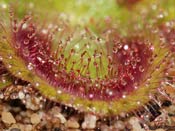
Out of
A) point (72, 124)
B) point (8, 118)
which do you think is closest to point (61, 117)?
point (72, 124)

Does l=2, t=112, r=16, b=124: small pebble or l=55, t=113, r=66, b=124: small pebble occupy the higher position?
l=55, t=113, r=66, b=124: small pebble

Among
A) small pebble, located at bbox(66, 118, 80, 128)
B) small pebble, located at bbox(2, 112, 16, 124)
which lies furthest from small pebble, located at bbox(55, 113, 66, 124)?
→ small pebble, located at bbox(2, 112, 16, 124)

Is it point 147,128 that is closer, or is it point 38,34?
point 147,128

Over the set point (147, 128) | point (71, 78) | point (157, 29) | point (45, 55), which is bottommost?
point (147, 128)

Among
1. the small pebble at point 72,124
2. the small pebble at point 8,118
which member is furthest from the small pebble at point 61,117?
the small pebble at point 8,118

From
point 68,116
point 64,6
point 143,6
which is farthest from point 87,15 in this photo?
point 68,116

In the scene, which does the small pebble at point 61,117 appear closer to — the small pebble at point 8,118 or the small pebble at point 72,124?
the small pebble at point 72,124

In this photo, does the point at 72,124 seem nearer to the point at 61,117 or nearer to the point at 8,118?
the point at 61,117

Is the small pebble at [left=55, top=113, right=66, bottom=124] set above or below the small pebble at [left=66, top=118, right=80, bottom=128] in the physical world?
above

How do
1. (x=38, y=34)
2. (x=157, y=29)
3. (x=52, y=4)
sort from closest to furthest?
(x=38, y=34)
(x=157, y=29)
(x=52, y=4)

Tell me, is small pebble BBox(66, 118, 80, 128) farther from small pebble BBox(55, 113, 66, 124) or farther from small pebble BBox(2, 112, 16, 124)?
small pebble BBox(2, 112, 16, 124)

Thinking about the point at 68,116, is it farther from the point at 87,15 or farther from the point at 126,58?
the point at 87,15
